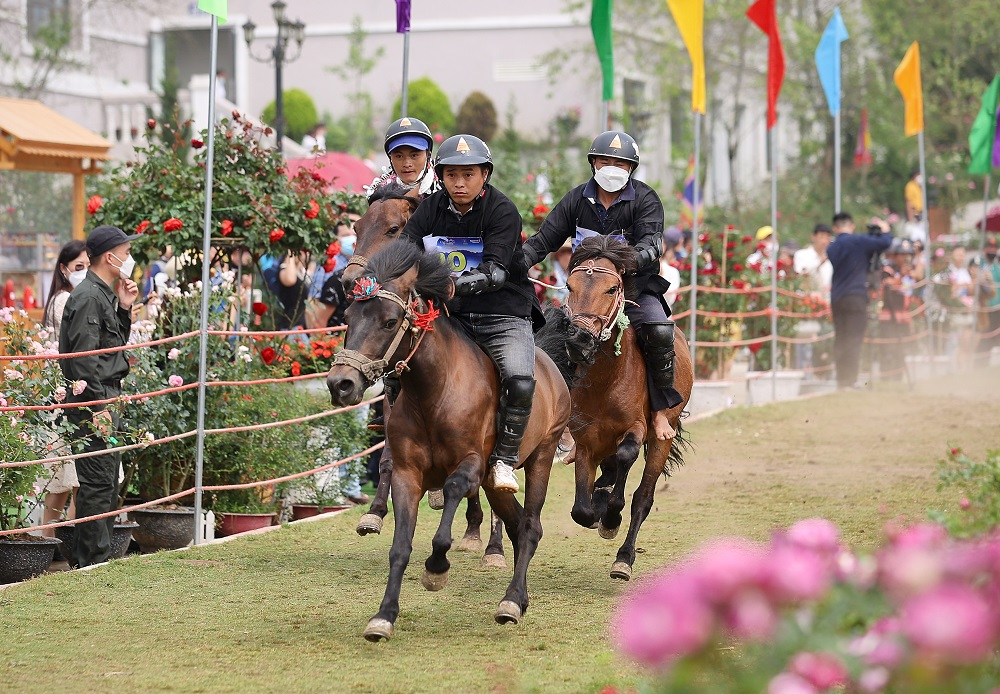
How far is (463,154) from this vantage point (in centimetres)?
719

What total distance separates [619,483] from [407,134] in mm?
2670

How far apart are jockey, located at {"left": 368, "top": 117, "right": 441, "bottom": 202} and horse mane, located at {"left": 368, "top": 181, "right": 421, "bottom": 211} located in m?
0.06

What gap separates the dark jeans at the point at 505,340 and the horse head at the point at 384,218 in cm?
125

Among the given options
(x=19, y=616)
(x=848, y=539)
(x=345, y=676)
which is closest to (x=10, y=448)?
(x=19, y=616)

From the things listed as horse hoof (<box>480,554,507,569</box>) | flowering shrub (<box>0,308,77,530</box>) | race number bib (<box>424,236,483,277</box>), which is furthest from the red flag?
flowering shrub (<box>0,308,77,530</box>)

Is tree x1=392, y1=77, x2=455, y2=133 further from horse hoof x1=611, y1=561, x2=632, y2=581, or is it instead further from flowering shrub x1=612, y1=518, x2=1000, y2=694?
flowering shrub x1=612, y1=518, x2=1000, y2=694

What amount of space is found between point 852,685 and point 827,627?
0.19 m

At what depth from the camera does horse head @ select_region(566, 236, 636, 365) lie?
25.8 feet

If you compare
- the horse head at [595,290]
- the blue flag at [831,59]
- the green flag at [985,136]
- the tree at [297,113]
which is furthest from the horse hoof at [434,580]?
the tree at [297,113]

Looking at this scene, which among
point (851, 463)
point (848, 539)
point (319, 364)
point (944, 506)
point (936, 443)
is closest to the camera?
point (848, 539)

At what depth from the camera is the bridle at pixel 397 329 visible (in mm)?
6164

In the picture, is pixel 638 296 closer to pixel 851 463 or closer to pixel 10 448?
pixel 10 448

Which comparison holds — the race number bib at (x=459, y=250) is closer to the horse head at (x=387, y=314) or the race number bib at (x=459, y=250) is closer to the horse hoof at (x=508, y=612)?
the horse head at (x=387, y=314)

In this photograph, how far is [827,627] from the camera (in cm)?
275
